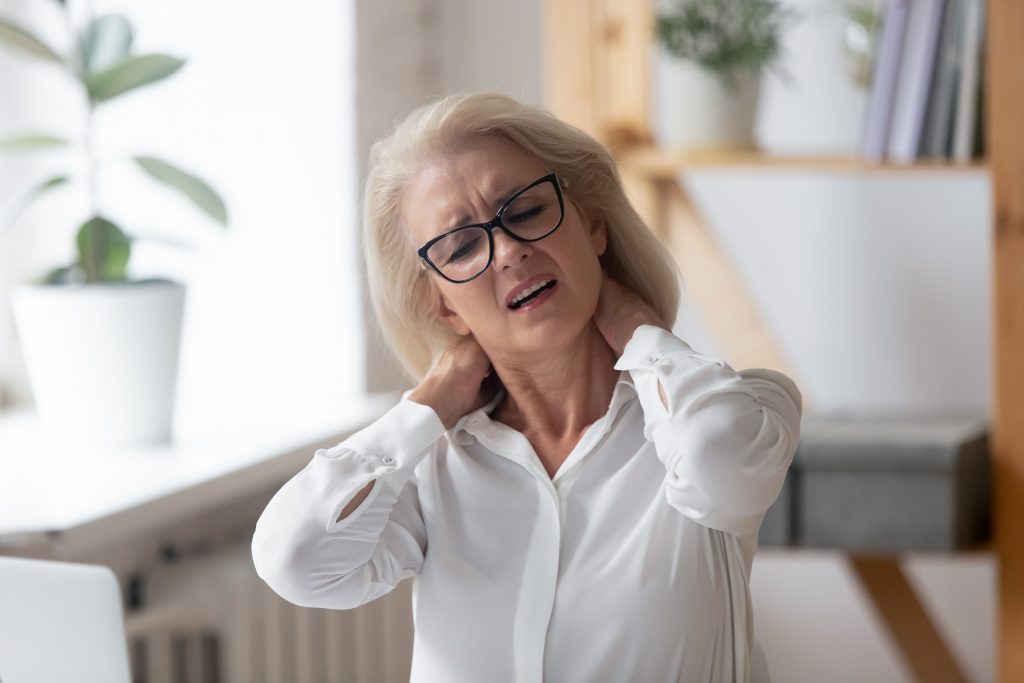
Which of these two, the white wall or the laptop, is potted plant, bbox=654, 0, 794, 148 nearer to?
the white wall

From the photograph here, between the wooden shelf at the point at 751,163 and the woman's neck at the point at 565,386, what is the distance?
917mm

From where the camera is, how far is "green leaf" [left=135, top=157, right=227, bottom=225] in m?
1.83

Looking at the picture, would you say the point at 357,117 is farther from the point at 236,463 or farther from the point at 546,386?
the point at 546,386

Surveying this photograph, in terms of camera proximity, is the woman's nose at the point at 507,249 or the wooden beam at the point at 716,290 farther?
the wooden beam at the point at 716,290

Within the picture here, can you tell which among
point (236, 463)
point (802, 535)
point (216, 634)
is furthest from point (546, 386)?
point (216, 634)

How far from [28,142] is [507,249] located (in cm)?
98

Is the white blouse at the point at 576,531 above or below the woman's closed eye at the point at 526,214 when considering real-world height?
below

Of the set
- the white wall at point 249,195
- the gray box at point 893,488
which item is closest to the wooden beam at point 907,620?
the gray box at point 893,488

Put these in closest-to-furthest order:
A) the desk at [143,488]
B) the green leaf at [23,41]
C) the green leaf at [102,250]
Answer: the desk at [143,488] < the green leaf at [23,41] < the green leaf at [102,250]


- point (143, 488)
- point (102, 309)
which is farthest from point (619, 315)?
point (102, 309)

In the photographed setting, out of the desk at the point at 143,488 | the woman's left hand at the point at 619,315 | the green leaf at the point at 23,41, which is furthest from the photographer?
the green leaf at the point at 23,41

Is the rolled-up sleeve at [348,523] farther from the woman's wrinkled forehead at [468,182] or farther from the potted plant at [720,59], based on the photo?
the potted plant at [720,59]

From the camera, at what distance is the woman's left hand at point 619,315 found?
47.4 inches

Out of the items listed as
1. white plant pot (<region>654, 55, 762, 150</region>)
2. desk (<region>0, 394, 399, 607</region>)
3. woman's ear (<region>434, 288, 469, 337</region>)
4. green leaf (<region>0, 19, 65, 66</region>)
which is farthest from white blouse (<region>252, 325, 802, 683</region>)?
white plant pot (<region>654, 55, 762, 150</region>)
